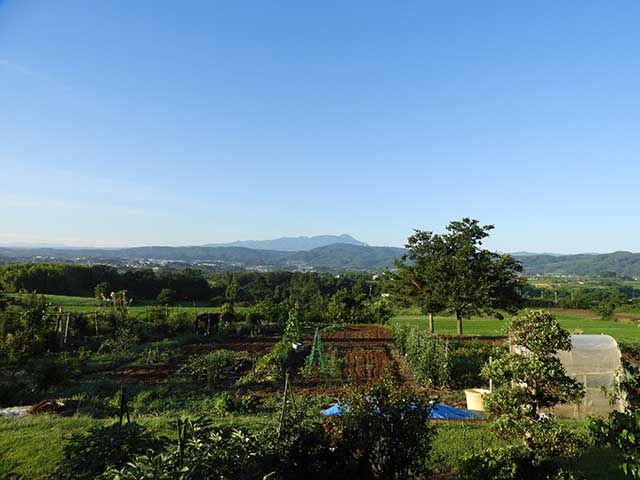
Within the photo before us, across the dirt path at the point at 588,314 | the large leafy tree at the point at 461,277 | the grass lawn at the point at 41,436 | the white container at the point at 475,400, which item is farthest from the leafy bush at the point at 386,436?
the dirt path at the point at 588,314

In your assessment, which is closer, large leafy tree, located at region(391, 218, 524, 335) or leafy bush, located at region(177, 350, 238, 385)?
leafy bush, located at region(177, 350, 238, 385)

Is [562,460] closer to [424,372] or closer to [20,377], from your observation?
[424,372]

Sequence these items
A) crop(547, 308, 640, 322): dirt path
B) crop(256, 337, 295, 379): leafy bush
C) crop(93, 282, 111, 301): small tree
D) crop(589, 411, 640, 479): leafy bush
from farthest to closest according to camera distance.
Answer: crop(547, 308, 640, 322): dirt path < crop(93, 282, 111, 301): small tree < crop(256, 337, 295, 379): leafy bush < crop(589, 411, 640, 479): leafy bush

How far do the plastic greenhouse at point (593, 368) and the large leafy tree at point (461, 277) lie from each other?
1119 centimetres

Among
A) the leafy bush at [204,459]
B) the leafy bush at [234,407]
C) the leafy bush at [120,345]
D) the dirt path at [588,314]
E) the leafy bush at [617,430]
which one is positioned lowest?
the dirt path at [588,314]

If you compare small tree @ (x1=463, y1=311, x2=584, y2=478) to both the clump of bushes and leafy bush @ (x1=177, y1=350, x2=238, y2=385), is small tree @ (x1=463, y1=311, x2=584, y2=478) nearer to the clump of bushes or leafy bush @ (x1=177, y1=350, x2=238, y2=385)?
the clump of bushes

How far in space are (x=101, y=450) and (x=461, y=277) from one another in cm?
1950

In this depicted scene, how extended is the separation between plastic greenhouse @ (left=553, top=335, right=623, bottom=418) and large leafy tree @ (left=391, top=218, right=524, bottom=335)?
11193 millimetres

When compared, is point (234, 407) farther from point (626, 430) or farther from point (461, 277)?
point (461, 277)

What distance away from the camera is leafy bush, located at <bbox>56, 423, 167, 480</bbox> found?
2.83 metres

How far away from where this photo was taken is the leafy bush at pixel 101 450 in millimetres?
2826

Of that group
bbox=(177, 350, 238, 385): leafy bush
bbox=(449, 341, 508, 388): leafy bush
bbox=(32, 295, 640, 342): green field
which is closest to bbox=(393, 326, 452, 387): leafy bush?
bbox=(449, 341, 508, 388): leafy bush

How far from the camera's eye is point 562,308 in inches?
1940

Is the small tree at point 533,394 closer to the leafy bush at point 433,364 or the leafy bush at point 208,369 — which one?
the leafy bush at point 433,364
